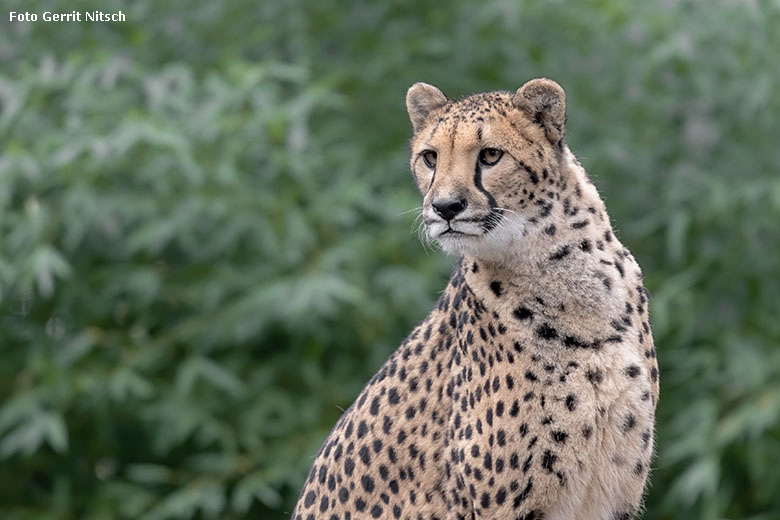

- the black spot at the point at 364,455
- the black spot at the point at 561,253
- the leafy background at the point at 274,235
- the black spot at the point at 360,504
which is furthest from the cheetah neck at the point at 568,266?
the leafy background at the point at 274,235

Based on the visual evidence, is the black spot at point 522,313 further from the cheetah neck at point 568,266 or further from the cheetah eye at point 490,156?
the cheetah eye at point 490,156

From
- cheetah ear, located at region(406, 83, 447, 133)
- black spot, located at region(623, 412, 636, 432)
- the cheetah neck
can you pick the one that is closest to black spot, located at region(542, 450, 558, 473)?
black spot, located at region(623, 412, 636, 432)

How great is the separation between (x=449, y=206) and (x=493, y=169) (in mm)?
194

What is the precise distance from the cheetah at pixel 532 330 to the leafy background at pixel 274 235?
3.05 m

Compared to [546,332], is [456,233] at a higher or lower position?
higher

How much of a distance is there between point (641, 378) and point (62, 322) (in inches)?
183

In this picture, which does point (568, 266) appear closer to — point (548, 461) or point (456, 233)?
point (456, 233)

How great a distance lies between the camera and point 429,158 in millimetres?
3686

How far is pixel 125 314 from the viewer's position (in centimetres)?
730

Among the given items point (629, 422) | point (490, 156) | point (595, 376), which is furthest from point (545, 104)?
point (629, 422)

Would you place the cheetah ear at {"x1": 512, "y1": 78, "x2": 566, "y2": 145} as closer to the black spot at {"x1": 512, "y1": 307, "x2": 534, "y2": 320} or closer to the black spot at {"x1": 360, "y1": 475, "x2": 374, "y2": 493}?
the black spot at {"x1": 512, "y1": 307, "x2": 534, "y2": 320}

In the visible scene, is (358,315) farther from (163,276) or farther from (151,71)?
(151,71)

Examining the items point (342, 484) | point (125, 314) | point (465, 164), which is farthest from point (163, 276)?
point (465, 164)

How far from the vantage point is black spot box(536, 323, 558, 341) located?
11.9 ft
